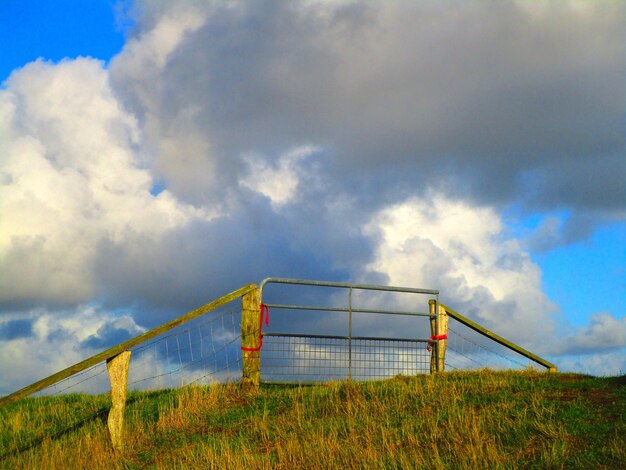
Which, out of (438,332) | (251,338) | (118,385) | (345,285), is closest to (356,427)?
(251,338)

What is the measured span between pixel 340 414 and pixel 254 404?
1.77 metres

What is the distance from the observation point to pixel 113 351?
10117mm

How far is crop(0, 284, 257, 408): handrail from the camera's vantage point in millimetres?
9492

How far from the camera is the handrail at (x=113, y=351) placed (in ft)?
31.1

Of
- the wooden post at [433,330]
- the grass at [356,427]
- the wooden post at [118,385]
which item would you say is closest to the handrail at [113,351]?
the wooden post at [118,385]

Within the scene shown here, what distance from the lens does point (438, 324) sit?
48.7 ft

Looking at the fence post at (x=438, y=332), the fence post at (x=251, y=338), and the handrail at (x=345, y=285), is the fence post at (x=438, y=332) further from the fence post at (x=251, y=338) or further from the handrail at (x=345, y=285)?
the fence post at (x=251, y=338)

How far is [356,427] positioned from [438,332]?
6052 mm

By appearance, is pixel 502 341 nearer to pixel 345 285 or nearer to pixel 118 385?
pixel 345 285

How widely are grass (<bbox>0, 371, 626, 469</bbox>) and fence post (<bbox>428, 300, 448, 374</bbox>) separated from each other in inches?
72.9

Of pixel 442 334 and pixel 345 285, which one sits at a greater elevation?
pixel 345 285

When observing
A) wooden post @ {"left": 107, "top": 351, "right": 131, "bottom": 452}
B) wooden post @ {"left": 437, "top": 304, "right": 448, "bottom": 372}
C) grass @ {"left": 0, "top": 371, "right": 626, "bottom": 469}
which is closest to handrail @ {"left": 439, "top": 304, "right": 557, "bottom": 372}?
wooden post @ {"left": 437, "top": 304, "right": 448, "bottom": 372}

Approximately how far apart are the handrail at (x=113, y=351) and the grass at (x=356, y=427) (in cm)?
101

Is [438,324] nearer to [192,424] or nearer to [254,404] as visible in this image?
[254,404]
